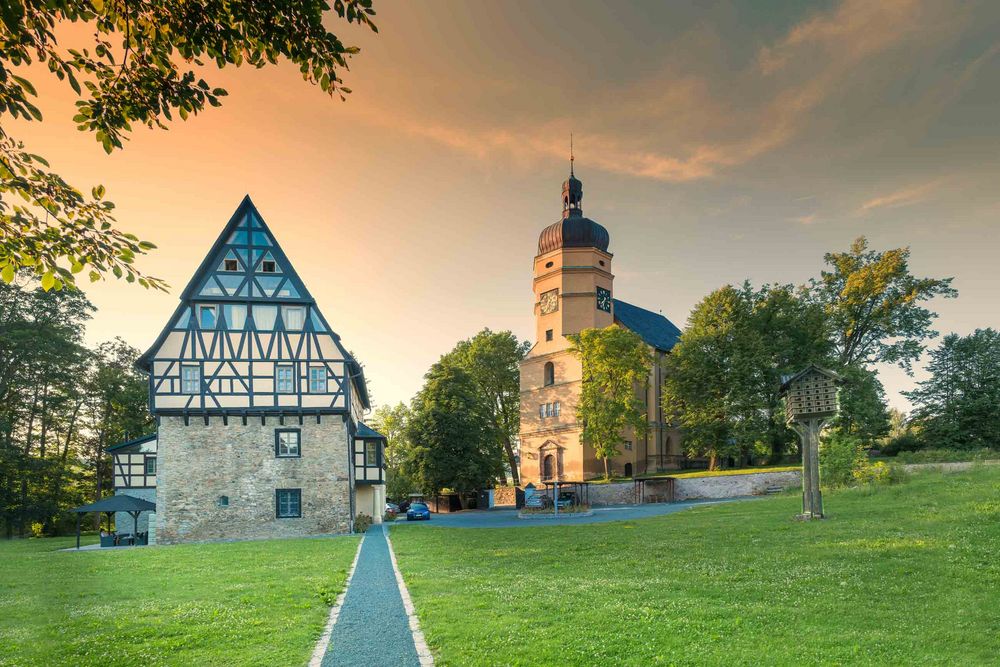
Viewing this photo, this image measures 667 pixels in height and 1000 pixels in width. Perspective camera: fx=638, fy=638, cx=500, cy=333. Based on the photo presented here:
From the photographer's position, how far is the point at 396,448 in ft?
201

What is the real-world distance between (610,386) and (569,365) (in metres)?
5.53

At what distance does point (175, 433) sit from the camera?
90.4ft

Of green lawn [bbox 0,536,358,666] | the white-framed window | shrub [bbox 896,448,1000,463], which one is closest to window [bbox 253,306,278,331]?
the white-framed window

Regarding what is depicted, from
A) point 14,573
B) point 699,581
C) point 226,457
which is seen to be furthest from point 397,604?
point 226,457

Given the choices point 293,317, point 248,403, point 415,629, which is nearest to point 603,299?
point 293,317

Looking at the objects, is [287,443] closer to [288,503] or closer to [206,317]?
[288,503]

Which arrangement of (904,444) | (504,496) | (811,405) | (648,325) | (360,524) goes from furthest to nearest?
(648,325) → (504,496) → (904,444) → (360,524) → (811,405)

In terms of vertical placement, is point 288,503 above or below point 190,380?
below

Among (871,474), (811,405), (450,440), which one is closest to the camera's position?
(811,405)

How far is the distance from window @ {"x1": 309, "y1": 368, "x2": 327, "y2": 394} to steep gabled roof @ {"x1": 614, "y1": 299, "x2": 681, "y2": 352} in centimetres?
3051

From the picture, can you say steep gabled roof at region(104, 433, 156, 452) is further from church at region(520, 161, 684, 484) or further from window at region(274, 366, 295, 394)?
church at region(520, 161, 684, 484)

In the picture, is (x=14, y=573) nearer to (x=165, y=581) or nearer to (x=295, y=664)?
(x=165, y=581)

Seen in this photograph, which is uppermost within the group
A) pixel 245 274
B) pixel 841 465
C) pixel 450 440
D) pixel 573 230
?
pixel 573 230

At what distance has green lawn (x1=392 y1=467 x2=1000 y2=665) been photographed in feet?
22.3
